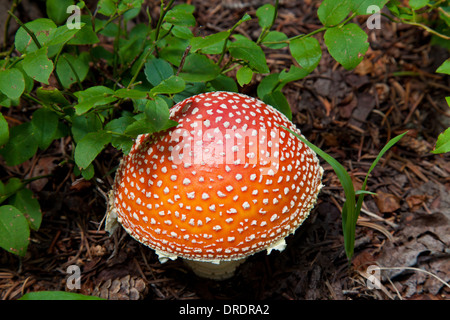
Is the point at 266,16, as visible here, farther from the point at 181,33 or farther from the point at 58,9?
the point at 58,9

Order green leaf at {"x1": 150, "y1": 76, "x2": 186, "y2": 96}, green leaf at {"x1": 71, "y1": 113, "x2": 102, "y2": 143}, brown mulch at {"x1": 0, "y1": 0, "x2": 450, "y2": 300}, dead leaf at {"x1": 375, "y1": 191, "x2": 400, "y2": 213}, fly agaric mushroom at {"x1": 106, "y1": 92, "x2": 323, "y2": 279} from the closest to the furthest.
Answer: green leaf at {"x1": 150, "y1": 76, "x2": 186, "y2": 96} → fly agaric mushroom at {"x1": 106, "y1": 92, "x2": 323, "y2": 279} → green leaf at {"x1": 71, "y1": 113, "x2": 102, "y2": 143} → brown mulch at {"x1": 0, "y1": 0, "x2": 450, "y2": 300} → dead leaf at {"x1": 375, "y1": 191, "x2": 400, "y2": 213}

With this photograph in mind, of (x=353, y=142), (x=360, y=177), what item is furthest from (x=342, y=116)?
(x=360, y=177)

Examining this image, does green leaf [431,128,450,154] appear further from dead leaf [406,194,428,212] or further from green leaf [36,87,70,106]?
green leaf [36,87,70,106]

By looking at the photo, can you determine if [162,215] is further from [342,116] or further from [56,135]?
[342,116]

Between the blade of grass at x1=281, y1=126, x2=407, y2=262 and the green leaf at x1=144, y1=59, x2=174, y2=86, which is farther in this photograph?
the green leaf at x1=144, y1=59, x2=174, y2=86

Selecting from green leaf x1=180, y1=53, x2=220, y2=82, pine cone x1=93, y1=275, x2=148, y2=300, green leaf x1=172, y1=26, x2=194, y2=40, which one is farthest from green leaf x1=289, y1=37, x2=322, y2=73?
pine cone x1=93, y1=275, x2=148, y2=300
